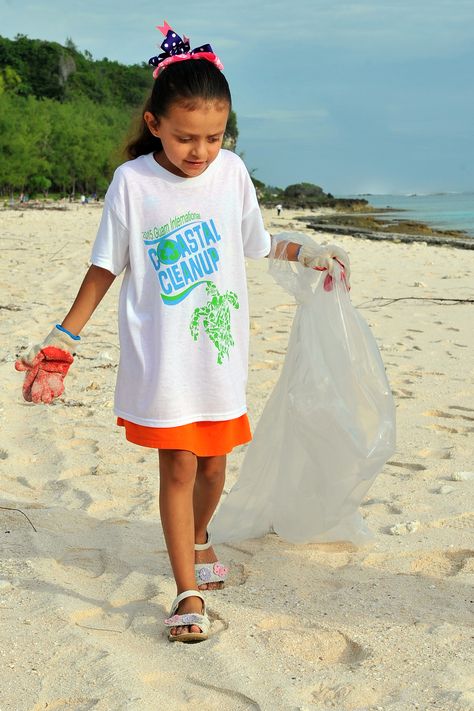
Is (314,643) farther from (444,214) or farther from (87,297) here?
(444,214)

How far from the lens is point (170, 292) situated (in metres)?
2.33

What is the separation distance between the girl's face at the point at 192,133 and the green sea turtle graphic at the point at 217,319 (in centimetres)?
35

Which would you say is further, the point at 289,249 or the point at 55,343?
the point at 289,249

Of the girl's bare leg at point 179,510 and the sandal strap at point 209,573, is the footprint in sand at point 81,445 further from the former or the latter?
the girl's bare leg at point 179,510

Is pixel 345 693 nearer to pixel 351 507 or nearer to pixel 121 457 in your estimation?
Result: pixel 351 507

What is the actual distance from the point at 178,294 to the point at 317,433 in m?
0.78

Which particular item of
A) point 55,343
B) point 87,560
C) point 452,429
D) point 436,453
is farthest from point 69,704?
point 452,429

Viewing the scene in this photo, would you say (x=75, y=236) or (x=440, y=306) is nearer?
(x=440, y=306)

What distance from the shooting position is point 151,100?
239 cm

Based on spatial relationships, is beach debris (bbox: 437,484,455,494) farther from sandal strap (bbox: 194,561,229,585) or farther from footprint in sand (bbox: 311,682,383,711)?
footprint in sand (bbox: 311,682,383,711)

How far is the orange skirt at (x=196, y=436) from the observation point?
2318 mm

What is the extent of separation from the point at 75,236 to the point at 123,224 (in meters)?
13.8

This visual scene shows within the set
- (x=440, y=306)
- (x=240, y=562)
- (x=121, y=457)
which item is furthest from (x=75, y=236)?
(x=240, y=562)

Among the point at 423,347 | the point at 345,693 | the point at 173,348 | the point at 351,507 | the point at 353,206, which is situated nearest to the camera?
the point at 345,693
